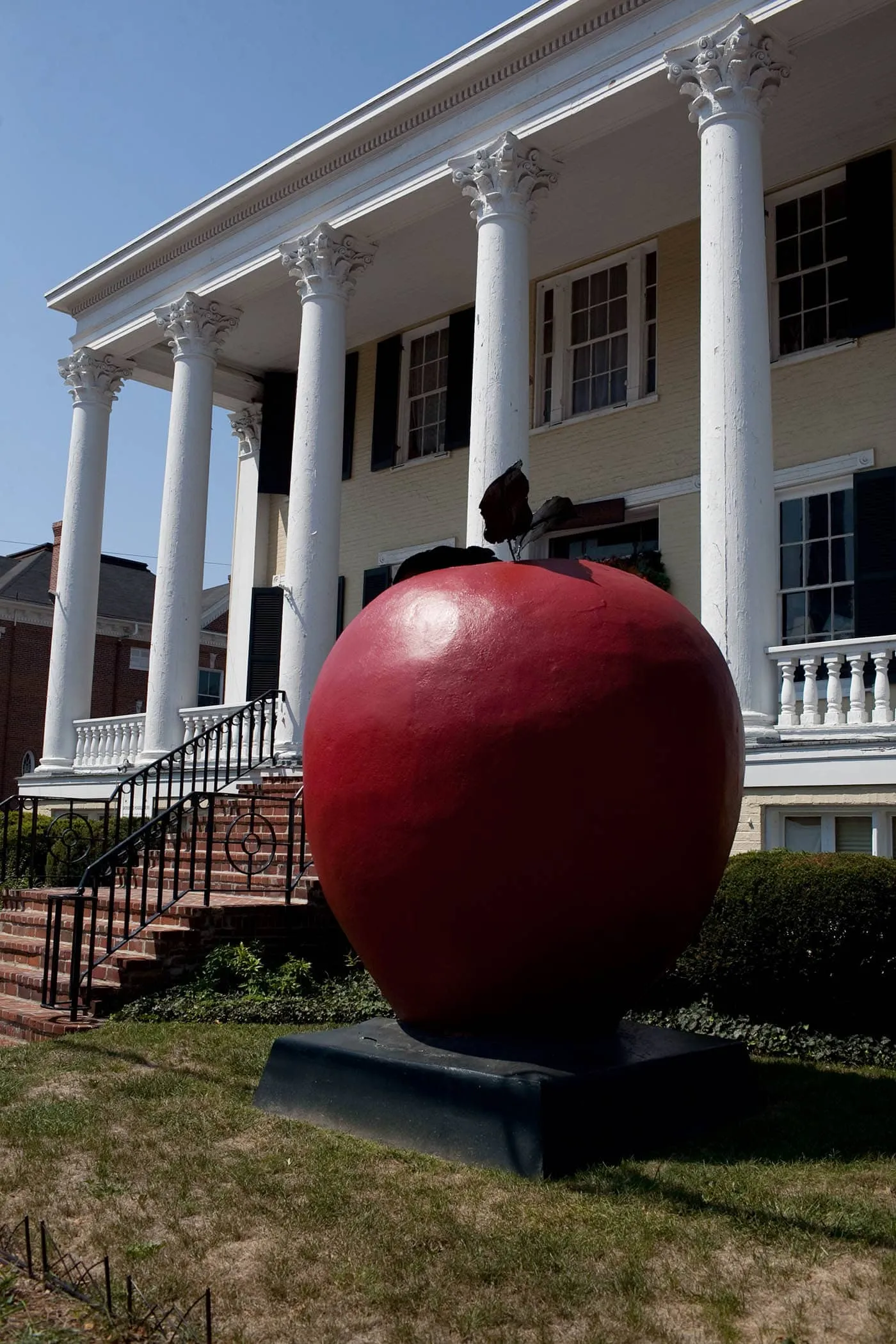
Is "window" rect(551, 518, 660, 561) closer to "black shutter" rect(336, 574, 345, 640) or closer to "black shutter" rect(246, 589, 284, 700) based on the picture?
"black shutter" rect(336, 574, 345, 640)

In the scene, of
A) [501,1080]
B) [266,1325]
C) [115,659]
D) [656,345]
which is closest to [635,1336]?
[266,1325]

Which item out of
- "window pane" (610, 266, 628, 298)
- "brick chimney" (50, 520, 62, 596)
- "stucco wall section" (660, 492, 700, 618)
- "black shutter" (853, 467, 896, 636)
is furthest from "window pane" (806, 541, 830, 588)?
"brick chimney" (50, 520, 62, 596)

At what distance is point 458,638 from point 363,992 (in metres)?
4.86

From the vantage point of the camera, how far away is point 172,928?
10523 millimetres

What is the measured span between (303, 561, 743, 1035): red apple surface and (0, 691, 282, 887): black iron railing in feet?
27.0

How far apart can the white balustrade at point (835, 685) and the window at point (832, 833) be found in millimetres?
905

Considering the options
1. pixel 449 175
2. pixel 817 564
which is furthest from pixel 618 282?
pixel 817 564

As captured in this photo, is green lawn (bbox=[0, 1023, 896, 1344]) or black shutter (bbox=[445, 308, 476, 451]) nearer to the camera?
green lawn (bbox=[0, 1023, 896, 1344])

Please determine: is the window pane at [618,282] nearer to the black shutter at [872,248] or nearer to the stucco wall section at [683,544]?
the stucco wall section at [683,544]

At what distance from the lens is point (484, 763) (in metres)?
5.58

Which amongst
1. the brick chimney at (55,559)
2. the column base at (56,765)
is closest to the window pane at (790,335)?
the column base at (56,765)

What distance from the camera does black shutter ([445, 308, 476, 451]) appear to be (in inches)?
741

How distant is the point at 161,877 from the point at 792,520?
861 centimetres

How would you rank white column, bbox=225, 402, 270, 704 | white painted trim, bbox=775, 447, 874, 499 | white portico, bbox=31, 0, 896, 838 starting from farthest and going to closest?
white column, bbox=225, 402, 270, 704 < white painted trim, bbox=775, 447, 874, 499 < white portico, bbox=31, 0, 896, 838
